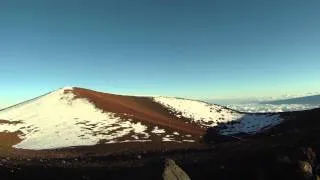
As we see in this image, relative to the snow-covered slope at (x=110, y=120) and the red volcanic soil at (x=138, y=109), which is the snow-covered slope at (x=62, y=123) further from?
the red volcanic soil at (x=138, y=109)

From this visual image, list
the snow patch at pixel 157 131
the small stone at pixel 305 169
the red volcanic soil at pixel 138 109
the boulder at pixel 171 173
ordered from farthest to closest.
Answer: the red volcanic soil at pixel 138 109 < the snow patch at pixel 157 131 < the small stone at pixel 305 169 < the boulder at pixel 171 173

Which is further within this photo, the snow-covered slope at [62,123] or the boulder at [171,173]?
the snow-covered slope at [62,123]

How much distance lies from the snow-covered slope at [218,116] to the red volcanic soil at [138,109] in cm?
265

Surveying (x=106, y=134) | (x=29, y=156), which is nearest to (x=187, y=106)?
(x=106, y=134)

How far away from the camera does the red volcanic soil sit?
73375mm

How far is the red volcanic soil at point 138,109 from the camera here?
73375 mm

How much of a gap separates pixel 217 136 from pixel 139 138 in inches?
550

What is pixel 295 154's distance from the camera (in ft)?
78.5

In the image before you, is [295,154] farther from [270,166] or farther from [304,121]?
[304,121]

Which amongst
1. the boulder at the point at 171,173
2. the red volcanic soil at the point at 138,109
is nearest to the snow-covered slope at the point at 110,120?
the red volcanic soil at the point at 138,109

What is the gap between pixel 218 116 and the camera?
89375 millimetres

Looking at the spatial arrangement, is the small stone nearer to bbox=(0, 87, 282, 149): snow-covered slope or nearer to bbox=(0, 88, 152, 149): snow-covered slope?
bbox=(0, 87, 282, 149): snow-covered slope

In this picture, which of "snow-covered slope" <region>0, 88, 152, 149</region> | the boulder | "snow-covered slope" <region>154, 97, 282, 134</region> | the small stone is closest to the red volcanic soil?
"snow-covered slope" <region>0, 88, 152, 149</region>

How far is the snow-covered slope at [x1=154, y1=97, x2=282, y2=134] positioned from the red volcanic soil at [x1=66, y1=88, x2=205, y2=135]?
2.65m
